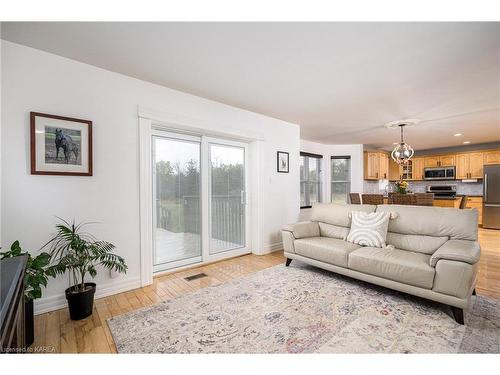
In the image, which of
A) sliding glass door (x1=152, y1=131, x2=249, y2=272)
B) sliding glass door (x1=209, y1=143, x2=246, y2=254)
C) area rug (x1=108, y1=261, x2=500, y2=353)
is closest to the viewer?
area rug (x1=108, y1=261, x2=500, y2=353)

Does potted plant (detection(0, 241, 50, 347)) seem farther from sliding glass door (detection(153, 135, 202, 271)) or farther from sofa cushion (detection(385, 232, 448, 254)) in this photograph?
sofa cushion (detection(385, 232, 448, 254))

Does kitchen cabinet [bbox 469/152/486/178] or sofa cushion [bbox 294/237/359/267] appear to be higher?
kitchen cabinet [bbox 469/152/486/178]

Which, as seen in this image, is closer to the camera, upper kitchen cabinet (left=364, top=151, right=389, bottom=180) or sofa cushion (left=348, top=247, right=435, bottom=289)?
sofa cushion (left=348, top=247, right=435, bottom=289)

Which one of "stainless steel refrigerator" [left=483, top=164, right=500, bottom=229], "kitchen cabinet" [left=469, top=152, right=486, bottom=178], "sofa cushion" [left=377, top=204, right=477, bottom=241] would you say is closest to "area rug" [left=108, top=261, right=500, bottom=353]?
"sofa cushion" [left=377, top=204, right=477, bottom=241]

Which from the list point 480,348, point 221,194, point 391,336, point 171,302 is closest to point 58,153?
point 171,302

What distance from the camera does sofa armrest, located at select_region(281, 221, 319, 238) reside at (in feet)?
10.9

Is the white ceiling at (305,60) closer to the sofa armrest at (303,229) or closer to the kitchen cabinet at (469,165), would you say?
the sofa armrest at (303,229)

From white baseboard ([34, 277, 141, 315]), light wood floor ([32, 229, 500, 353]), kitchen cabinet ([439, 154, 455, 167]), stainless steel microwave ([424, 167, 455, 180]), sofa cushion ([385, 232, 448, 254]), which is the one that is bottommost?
light wood floor ([32, 229, 500, 353])

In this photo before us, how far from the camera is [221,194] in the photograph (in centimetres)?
381

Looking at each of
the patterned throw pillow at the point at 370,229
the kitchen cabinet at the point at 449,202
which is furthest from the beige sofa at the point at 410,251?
the kitchen cabinet at the point at 449,202

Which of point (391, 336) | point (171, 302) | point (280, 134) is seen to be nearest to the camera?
point (391, 336)

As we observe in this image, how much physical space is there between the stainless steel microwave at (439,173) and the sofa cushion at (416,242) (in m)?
5.58

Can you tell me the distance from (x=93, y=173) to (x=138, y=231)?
79 centimetres
